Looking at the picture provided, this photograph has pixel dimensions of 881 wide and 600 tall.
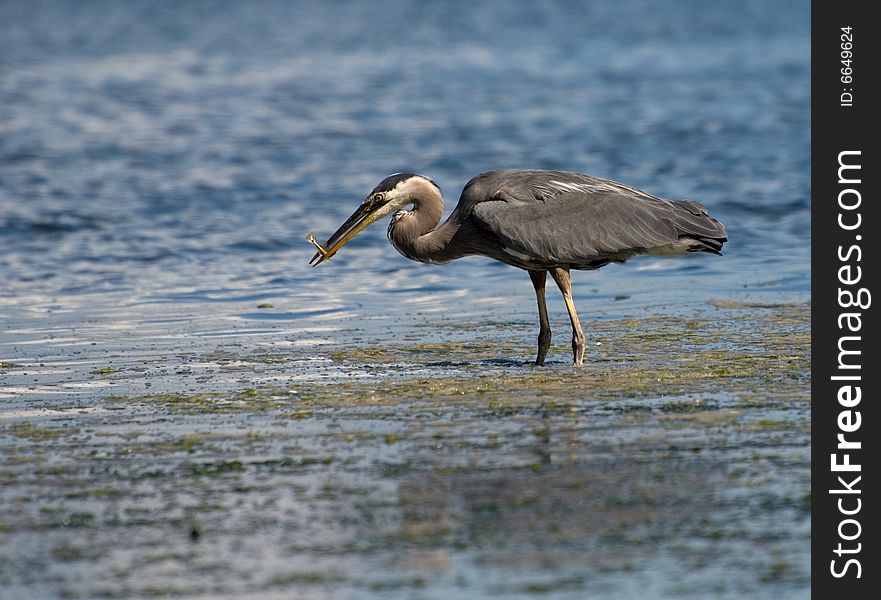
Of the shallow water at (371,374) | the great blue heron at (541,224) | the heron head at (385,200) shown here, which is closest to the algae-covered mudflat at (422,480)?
the shallow water at (371,374)

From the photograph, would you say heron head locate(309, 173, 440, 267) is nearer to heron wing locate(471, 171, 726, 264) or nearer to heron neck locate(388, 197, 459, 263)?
heron neck locate(388, 197, 459, 263)

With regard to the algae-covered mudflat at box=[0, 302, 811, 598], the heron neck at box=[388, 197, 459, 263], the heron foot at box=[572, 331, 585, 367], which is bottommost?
the algae-covered mudflat at box=[0, 302, 811, 598]

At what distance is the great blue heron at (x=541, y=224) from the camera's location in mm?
8477

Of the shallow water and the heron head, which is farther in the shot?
the heron head

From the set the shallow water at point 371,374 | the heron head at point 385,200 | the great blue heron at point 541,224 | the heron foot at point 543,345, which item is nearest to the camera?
the shallow water at point 371,374

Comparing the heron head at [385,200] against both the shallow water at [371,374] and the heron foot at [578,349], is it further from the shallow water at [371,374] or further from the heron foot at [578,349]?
the heron foot at [578,349]

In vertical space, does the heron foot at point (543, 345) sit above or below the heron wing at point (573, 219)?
below

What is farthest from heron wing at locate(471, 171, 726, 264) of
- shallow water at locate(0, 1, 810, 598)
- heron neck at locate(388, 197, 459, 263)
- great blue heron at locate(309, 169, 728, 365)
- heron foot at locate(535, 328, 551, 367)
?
shallow water at locate(0, 1, 810, 598)

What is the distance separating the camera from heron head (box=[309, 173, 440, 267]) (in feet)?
29.0

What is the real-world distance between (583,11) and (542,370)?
39920 millimetres

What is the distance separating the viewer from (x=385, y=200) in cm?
886

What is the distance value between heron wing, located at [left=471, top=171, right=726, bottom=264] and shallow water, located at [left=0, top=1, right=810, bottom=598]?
2.21ft
